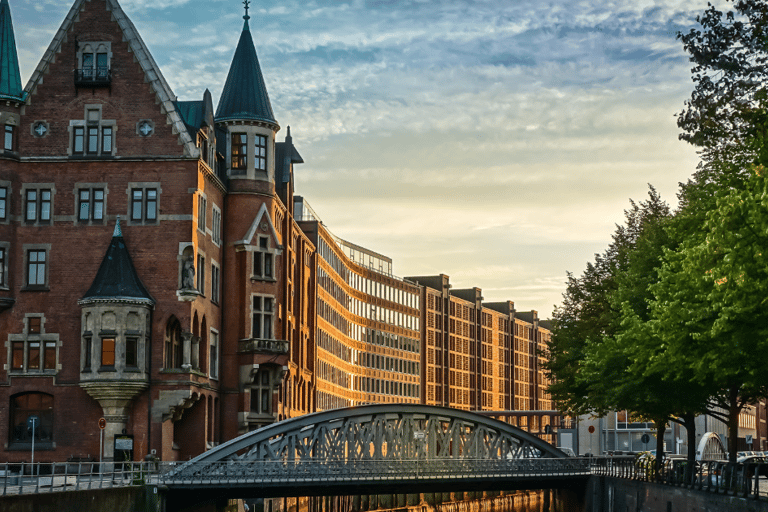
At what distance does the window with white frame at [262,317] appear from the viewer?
62.4m

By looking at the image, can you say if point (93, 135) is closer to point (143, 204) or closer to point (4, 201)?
point (143, 204)

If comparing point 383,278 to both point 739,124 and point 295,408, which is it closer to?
point 295,408

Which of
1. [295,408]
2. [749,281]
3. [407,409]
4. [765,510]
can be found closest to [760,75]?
[749,281]

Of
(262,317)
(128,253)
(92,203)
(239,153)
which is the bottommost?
(262,317)

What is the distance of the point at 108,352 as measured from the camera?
5381cm

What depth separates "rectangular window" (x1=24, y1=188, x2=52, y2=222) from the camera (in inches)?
2226

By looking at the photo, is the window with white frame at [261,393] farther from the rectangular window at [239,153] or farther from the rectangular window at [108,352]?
the rectangular window at [239,153]

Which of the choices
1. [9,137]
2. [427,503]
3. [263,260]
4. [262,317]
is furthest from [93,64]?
[427,503]

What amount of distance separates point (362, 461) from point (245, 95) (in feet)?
69.1

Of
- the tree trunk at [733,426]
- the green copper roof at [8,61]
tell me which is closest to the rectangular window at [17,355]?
the green copper roof at [8,61]

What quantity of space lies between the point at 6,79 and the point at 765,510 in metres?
39.9

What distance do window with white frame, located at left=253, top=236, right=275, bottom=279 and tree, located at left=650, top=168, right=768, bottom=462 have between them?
94.8 feet

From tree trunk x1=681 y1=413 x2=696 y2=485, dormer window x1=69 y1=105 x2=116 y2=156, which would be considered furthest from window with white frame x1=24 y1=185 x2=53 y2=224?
tree trunk x1=681 y1=413 x2=696 y2=485

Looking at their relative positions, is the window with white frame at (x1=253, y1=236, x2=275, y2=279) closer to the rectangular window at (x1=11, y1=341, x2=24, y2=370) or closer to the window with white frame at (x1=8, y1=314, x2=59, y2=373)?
the window with white frame at (x1=8, y1=314, x2=59, y2=373)
